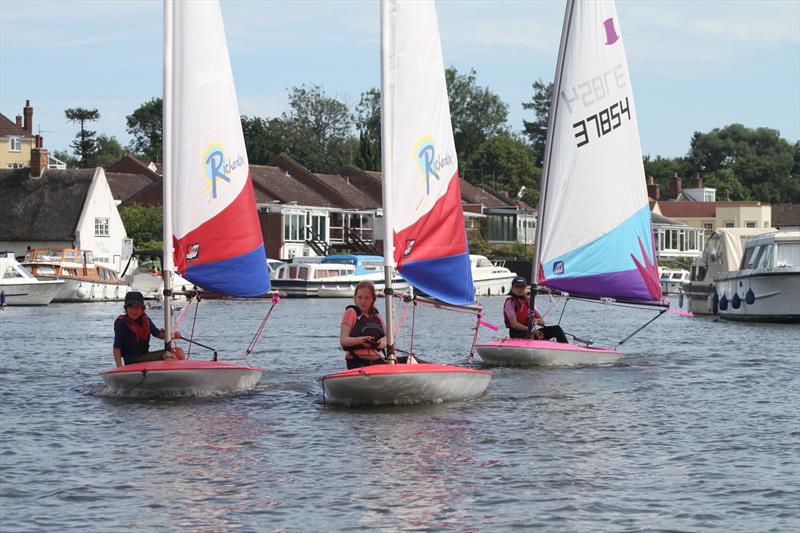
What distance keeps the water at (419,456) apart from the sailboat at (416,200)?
426 millimetres

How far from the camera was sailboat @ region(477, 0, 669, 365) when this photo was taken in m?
27.1

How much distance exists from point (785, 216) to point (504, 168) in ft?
99.7

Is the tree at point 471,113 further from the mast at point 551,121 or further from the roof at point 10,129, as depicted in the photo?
the mast at point 551,121

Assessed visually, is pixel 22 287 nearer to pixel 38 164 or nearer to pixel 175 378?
pixel 38 164

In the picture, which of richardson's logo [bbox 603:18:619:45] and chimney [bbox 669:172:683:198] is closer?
richardson's logo [bbox 603:18:619:45]

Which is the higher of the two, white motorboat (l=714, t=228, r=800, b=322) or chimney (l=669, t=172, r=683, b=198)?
chimney (l=669, t=172, r=683, b=198)

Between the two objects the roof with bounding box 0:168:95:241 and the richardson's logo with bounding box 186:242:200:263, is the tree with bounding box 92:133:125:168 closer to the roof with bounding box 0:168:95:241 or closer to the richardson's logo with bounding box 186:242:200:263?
the roof with bounding box 0:168:95:241

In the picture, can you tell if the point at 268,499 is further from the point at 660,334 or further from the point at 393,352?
the point at 660,334

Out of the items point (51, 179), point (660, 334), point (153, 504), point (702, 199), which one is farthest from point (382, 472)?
point (702, 199)

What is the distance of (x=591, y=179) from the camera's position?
90.1ft

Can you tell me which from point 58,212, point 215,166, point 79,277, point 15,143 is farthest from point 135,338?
point 15,143

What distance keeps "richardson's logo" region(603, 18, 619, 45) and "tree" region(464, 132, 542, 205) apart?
107500 millimetres

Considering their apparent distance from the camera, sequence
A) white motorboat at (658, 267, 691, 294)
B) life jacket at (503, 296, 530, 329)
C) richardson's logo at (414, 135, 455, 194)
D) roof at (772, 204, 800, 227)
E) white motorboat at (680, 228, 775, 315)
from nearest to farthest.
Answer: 1. richardson's logo at (414, 135, 455, 194)
2. life jacket at (503, 296, 530, 329)
3. white motorboat at (680, 228, 775, 315)
4. white motorboat at (658, 267, 691, 294)
5. roof at (772, 204, 800, 227)

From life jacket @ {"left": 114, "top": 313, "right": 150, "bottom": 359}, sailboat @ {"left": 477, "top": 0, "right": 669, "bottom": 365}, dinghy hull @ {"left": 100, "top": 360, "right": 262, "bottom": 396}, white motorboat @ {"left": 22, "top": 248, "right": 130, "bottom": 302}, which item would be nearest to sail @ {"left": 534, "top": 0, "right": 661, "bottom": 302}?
sailboat @ {"left": 477, "top": 0, "right": 669, "bottom": 365}
